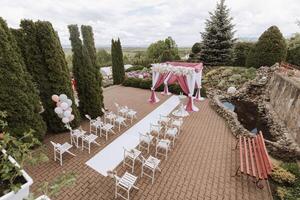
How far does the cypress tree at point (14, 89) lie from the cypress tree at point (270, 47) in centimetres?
1919

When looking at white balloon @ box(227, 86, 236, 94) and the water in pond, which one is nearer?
the water in pond

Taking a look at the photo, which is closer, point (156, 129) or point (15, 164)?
point (15, 164)

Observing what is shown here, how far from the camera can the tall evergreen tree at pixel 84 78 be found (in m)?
9.55

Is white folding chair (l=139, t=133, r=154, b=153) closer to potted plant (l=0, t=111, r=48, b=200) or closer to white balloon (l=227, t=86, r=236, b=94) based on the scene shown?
potted plant (l=0, t=111, r=48, b=200)

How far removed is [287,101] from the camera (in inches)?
436

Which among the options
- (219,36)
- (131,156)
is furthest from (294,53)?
(131,156)

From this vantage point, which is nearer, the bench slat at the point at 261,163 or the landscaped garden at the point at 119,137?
the landscaped garden at the point at 119,137

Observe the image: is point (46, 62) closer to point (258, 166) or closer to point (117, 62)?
point (258, 166)

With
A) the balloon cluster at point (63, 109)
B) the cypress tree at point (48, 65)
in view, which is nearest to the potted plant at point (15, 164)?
the balloon cluster at point (63, 109)

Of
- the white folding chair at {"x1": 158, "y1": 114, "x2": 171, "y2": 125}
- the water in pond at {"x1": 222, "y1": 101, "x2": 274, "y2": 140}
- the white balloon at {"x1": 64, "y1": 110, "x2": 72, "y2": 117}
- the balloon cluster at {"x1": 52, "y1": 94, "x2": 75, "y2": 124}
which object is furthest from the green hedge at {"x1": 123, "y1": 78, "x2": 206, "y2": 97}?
the white balloon at {"x1": 64, "y1": 110, "x2": 72, "y2": 117}

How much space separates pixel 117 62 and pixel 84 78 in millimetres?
11241

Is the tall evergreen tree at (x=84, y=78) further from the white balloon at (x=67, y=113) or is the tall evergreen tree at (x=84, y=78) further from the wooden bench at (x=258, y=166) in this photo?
the wooden bench at (x=258, y=166)

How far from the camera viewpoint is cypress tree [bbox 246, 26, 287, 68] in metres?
17.3

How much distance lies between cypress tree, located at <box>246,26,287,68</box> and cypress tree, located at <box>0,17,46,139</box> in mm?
19189
